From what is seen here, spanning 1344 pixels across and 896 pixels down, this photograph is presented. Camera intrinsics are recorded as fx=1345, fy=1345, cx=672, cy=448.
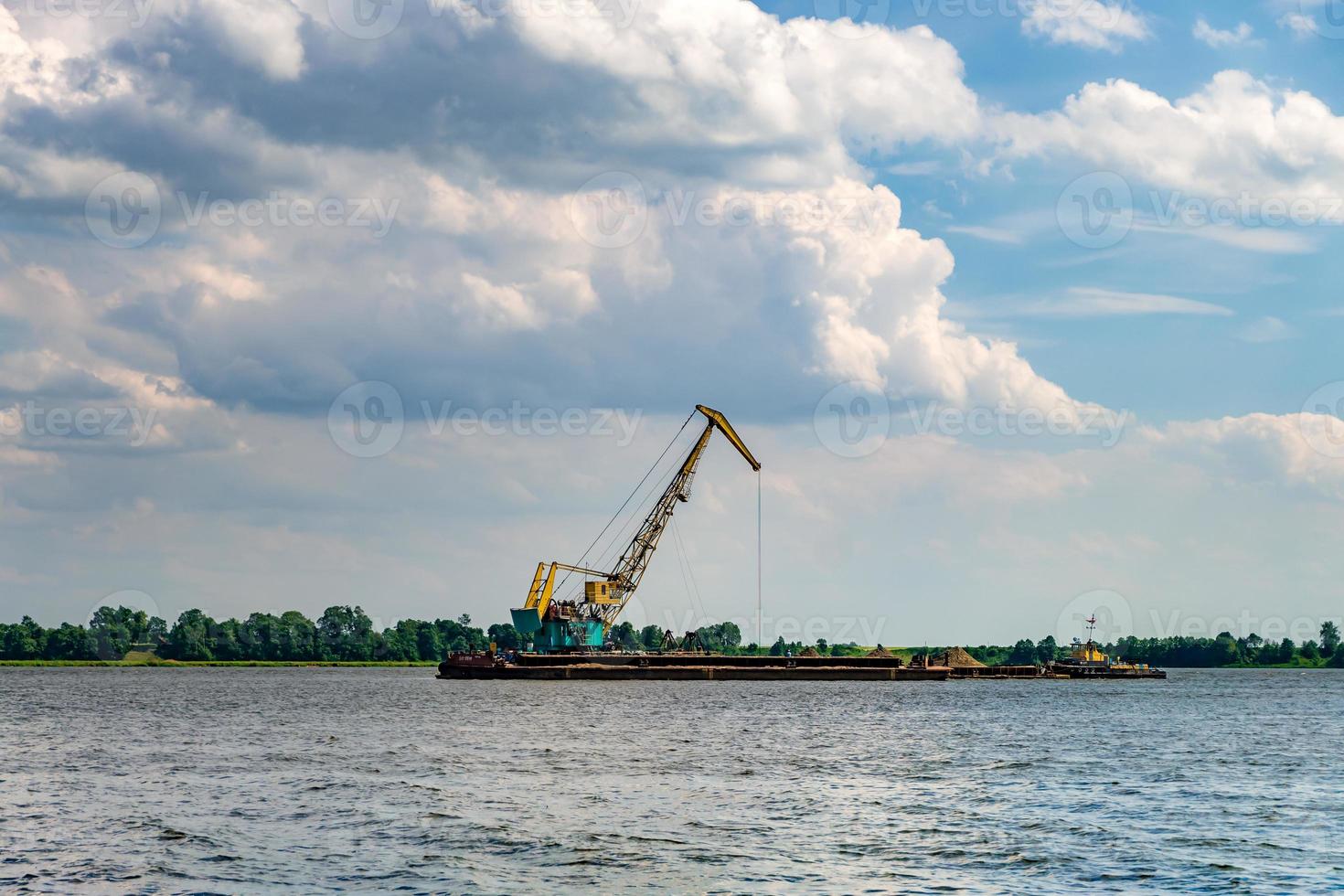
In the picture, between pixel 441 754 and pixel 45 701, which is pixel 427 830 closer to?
pixel 441 754

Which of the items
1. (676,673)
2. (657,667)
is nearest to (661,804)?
(657,667)

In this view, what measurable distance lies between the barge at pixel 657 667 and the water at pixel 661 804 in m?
61.3

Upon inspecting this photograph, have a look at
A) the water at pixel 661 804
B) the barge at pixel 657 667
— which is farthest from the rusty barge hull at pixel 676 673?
the water at pixel 661 804

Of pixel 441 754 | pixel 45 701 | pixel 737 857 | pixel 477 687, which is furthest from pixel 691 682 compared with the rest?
pixel 737 857

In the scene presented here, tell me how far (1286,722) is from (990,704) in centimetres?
2731

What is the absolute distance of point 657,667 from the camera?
170 m

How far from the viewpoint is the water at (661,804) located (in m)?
37.2

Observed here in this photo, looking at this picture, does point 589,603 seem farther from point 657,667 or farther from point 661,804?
point 661,804

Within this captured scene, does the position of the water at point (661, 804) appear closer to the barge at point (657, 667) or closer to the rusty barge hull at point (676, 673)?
the rusty barge hull at point (676, 673)

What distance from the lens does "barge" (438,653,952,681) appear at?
541ft

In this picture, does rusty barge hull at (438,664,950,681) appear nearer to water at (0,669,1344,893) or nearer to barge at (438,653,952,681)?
barge at (438,653,952,681)

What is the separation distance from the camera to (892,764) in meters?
65.6

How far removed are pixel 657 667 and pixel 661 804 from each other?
120568 millimetres

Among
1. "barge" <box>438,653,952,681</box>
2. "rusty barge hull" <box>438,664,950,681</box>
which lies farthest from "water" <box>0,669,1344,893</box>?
"barge" <box>438,653,952,681</box>
